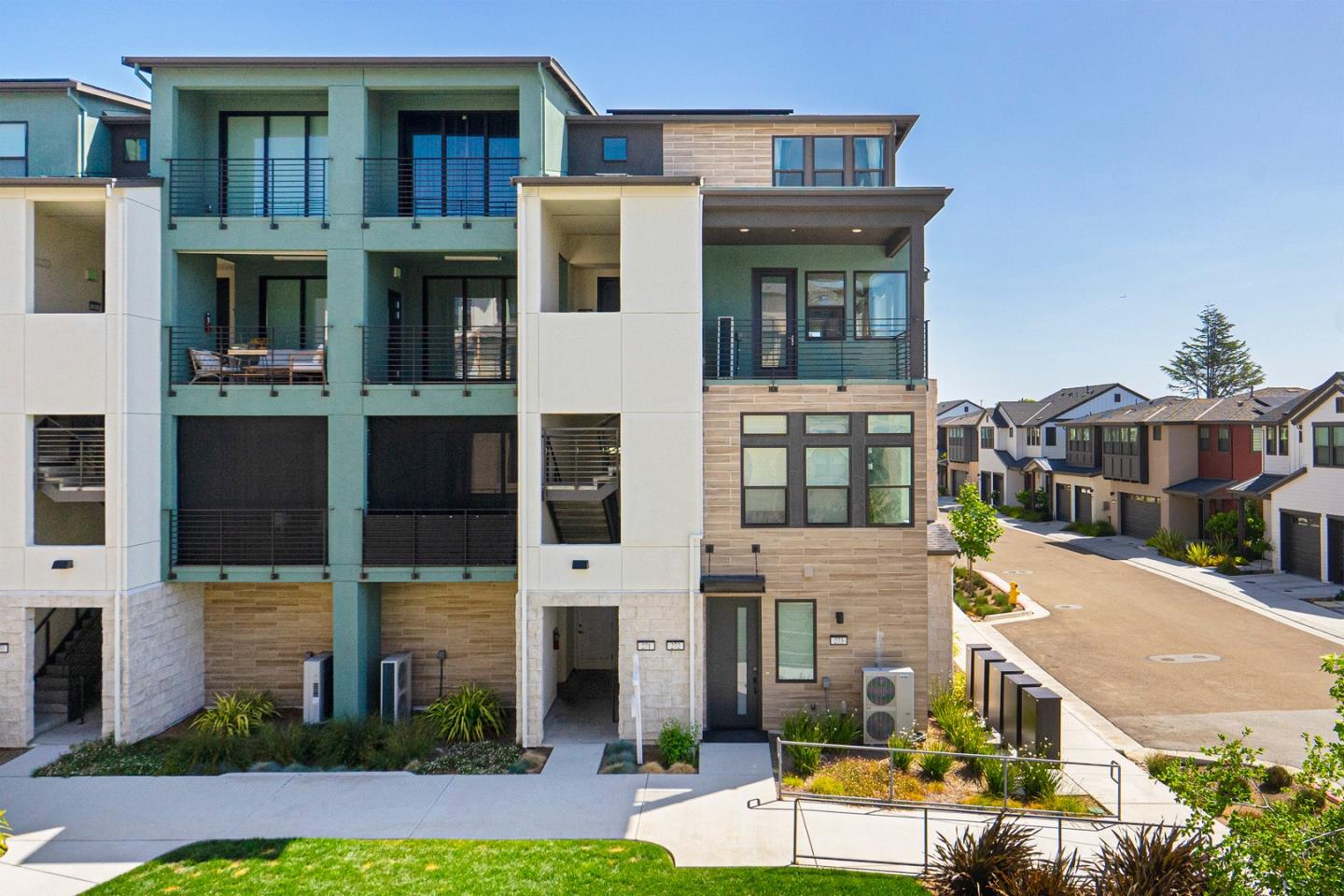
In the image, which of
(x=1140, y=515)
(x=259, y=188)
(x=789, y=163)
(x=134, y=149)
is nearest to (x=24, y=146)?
(x=134, y=149)

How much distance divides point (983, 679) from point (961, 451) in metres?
46.2

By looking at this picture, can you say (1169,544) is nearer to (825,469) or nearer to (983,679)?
(983,679)

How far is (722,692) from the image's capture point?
12758 mm

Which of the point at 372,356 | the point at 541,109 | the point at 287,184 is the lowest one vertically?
the point at 372,356

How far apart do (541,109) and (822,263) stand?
19.2ft

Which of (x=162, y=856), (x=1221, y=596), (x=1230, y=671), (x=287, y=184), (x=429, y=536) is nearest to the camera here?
(x=162, y=856)

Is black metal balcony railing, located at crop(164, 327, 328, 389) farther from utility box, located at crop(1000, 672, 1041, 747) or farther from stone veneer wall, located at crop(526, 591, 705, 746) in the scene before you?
utility box, located at crop(1000, 672, 1041, 747)

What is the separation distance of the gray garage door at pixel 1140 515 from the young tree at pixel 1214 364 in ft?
115

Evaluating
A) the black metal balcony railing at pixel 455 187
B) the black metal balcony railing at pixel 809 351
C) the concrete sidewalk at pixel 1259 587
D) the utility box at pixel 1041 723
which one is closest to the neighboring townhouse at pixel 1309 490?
the concrete sidewalk at pixel 1259 587

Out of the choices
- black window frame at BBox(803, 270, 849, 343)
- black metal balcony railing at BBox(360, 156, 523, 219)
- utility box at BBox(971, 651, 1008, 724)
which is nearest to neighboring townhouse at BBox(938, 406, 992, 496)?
utility box at BBox(971, 651, 1008, 724)

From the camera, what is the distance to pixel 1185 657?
1719 centimetres

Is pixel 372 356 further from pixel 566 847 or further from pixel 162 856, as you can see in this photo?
pixel 566 847

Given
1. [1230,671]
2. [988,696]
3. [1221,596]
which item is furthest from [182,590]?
[1221,596]

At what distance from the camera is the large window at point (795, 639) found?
12.6 m
